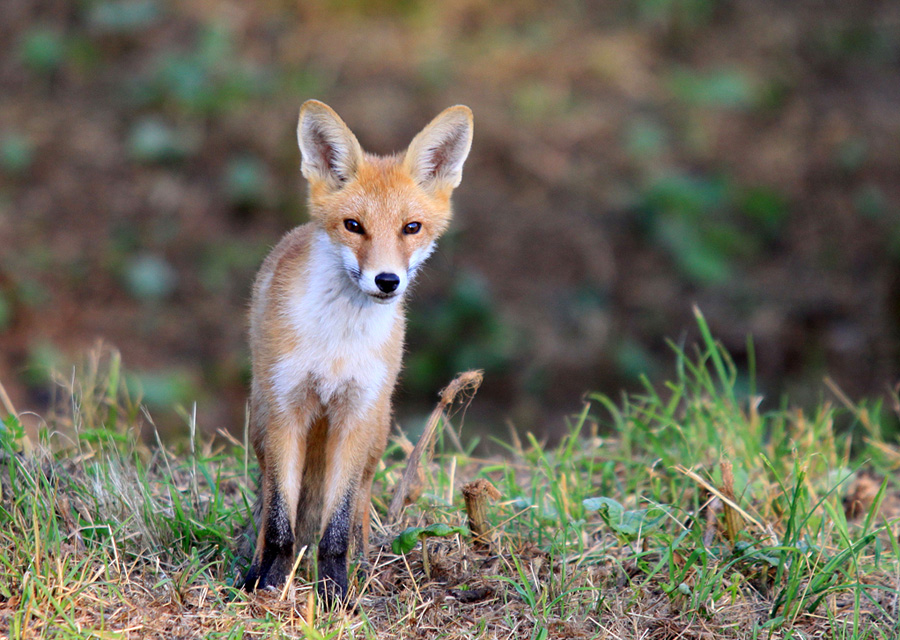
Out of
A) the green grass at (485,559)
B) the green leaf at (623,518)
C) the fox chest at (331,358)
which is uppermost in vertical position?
the fox chest at (331,358)

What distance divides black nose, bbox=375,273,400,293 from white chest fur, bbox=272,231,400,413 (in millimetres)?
244

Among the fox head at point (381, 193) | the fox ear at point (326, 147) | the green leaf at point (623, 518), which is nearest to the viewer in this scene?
the fox head at point (381, 193)

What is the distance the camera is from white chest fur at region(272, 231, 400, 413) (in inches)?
140

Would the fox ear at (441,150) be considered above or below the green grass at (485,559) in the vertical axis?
above

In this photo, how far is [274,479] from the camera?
356 cm

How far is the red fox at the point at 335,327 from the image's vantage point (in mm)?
3545

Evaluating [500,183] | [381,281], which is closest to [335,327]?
[381,281]

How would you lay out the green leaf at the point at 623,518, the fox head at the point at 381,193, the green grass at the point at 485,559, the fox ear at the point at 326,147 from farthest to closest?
the green leaf at the point at 623,518
the fox ear at the point at 326,147
the fox head at the point at 381,193
the green grass at the point at 485,559

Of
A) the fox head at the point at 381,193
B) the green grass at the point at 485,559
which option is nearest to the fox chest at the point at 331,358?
the fox head at the point at 381,193

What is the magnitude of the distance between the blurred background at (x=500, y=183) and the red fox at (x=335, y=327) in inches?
154

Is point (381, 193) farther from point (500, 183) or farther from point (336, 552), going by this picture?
point (500, 183)

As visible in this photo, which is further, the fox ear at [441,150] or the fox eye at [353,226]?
the fox ear at [441,150]

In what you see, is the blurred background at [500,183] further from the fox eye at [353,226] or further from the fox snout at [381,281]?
the fox snout at [381,281]

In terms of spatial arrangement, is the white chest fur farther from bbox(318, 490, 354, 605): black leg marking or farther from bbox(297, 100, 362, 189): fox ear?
bbox(318, 490, 354, 605): black leg marking
